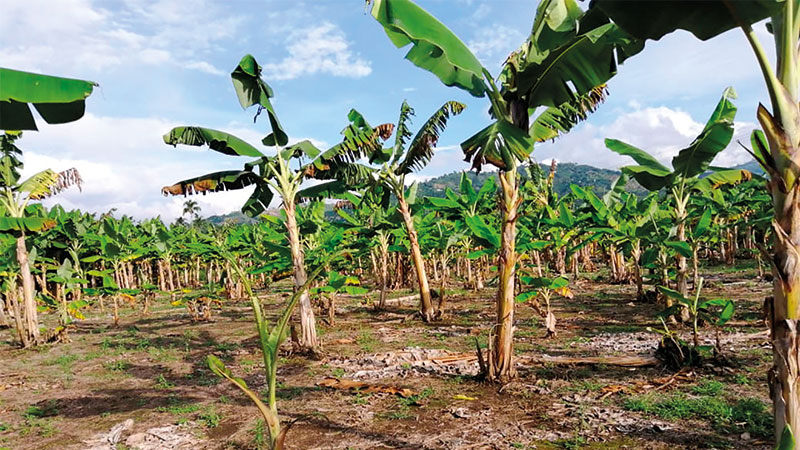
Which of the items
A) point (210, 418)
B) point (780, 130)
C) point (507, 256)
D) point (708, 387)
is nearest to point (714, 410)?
point (708, 387)

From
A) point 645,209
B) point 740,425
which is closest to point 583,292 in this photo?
point 645,209

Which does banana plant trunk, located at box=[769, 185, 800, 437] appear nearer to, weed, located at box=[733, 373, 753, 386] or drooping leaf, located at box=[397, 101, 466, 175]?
weed, located at box=[733, 373, 753, 386]

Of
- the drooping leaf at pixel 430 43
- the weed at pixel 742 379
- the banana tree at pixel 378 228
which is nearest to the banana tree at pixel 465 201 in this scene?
the banana tree at pixel 378 228

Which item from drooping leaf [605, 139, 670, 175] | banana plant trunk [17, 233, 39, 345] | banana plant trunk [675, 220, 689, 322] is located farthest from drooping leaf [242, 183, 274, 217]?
banana plant trunk [675, 220, 689, 322]

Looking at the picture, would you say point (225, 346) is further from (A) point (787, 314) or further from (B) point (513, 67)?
(A) point (787, 314)

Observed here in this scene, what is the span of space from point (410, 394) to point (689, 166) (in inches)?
218

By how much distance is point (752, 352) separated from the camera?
6.79 metres

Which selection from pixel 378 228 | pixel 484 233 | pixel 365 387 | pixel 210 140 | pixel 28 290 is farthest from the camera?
pixel 378 228

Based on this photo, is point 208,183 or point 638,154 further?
point 208,183

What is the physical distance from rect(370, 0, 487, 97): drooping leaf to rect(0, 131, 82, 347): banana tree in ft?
34.1

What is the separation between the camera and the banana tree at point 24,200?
411 inches

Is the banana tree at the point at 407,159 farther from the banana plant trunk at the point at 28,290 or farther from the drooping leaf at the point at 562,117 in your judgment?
the banana plant trunk at the point at 28,290

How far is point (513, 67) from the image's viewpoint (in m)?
5.67

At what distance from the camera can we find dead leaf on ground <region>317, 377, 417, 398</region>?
6.35 metres
